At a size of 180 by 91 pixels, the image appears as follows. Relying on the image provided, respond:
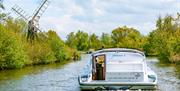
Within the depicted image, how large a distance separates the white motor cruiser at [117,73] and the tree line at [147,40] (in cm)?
794

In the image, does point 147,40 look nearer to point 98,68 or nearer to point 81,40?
point 81,40

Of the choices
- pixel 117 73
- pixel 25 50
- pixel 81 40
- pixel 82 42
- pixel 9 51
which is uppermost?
pixel 81 40

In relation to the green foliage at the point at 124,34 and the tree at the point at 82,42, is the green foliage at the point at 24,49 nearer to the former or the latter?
the green foliage at the point at 124,34

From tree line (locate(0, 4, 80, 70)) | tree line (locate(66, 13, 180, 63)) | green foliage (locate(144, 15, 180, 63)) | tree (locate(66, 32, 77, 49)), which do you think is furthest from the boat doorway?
tree (locate(66, 32, 77, 49))

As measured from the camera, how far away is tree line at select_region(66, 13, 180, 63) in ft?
213

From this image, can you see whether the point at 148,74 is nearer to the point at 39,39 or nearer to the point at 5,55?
the point at 5,55

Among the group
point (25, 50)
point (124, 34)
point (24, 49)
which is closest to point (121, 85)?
point (24, 49)

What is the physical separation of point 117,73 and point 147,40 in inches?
3462

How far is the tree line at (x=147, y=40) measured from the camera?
6506cm

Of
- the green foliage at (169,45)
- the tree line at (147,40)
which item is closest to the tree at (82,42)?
the tree line at (147,40)

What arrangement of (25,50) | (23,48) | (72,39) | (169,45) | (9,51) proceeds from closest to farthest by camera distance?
(9,51)
(23,48)
(25,50)
(169,45)
(72,39)

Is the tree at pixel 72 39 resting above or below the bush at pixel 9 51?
above

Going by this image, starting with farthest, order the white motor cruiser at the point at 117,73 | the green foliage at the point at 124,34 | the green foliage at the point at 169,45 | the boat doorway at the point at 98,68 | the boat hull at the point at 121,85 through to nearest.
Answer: the green foliage at the point at 124,34 < the green foliage at the point at 169,45 < the boat doorway at the point at 98,68 < the white motor cruiser at the point at 117,73 < the boat hull at the point at 121,85

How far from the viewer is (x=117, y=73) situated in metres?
23.3
